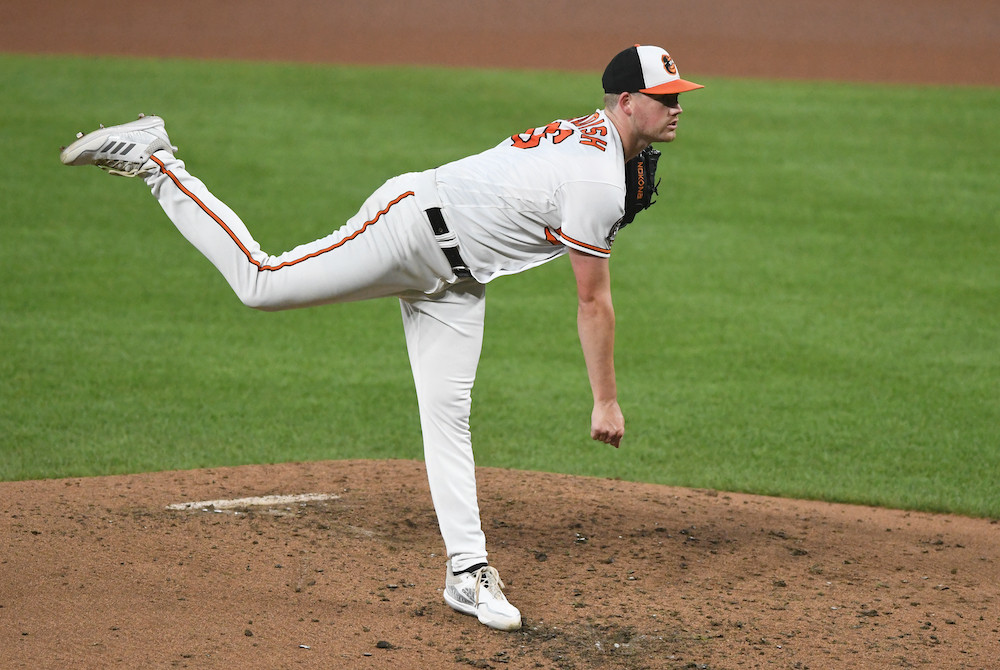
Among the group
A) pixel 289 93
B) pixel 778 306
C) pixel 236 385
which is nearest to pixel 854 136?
pixel 778 306

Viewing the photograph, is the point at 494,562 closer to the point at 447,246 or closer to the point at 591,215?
the point at 447,246

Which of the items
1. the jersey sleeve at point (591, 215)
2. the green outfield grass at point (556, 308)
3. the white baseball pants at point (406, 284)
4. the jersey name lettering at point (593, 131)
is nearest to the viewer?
the jersey sleeve at point (591, 215)

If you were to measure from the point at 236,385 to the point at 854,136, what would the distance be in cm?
910

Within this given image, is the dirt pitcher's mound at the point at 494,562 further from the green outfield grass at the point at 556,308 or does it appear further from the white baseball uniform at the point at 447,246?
the green outfield grass at the point at 556,308

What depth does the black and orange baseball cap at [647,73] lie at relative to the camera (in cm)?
363

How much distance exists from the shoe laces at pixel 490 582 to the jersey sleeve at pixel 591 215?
1167 millimetres

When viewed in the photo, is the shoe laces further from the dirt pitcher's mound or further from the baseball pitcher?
the dirt pitcher's mound

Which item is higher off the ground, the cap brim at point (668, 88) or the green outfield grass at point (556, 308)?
the cap brim at point (668, 88)

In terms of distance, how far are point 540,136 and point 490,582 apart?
5.06 ft

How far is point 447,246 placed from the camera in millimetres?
3730

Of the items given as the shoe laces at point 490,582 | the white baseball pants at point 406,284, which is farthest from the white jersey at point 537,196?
the shoe laces at point 490,582

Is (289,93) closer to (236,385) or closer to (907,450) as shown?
(236,385)

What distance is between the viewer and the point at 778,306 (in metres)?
8.97

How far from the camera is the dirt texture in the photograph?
3570 mm
